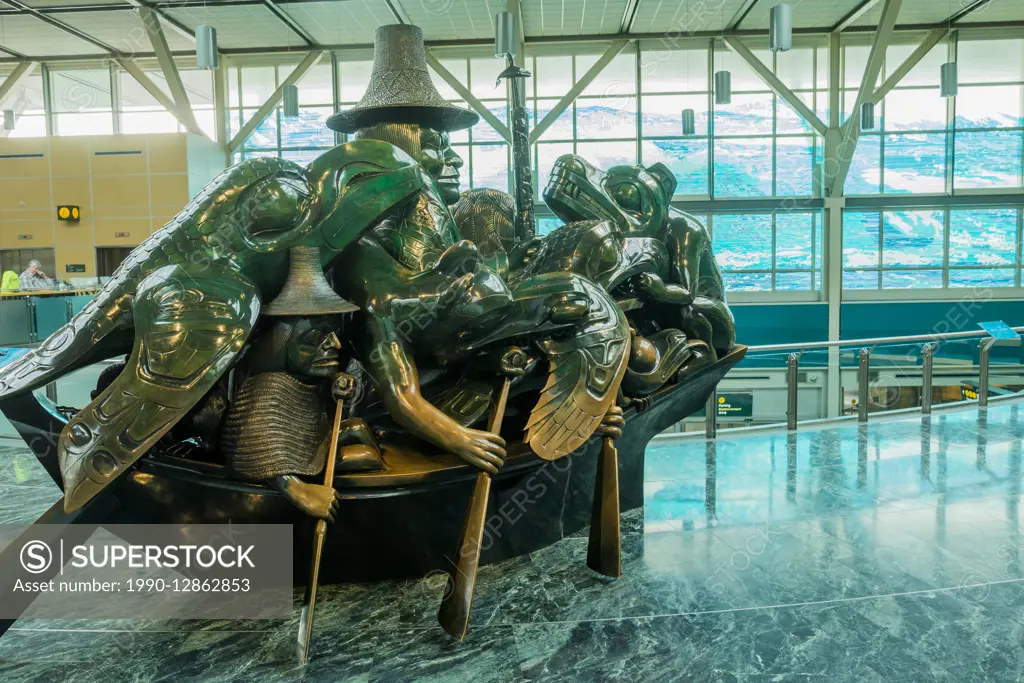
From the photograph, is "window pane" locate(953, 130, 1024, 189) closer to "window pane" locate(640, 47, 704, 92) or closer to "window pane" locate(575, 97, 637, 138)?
"window pane" locate(640, 47, 704, 92)

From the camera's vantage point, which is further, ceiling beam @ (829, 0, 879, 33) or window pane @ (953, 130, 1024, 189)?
window pane @ (953, 130, 1024, 189)

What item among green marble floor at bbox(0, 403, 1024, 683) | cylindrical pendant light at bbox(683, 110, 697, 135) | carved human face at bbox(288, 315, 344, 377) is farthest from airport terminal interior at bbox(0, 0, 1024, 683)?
cylindrical pendant light at bbox(683, 110, 697, 135)

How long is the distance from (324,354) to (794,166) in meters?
16.8

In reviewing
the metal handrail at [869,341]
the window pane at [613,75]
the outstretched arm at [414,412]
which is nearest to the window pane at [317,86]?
the window pane at [613,75]

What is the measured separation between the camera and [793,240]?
58.2 feet

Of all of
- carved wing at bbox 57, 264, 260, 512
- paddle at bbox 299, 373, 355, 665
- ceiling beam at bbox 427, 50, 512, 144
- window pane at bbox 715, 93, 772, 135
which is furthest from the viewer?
window pane at bbox 715, 93, 772, 135

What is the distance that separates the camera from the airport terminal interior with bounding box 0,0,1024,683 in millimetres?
2666

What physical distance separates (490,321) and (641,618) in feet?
3.73

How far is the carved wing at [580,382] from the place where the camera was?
2.83 meters

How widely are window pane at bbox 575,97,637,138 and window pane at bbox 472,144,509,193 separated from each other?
1.67 metres

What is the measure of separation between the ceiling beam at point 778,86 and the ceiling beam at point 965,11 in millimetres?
3139

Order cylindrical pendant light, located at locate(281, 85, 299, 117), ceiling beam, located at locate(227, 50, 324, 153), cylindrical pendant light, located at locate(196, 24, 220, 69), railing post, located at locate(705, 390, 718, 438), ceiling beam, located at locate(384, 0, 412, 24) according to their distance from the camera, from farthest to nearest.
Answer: ceiling beam, located at locate(227, 50, 324, 153), cylindrical pendant light, located at locate(281, 85, 299, 117), ceiling beam, located at locate(384, 0, 412, 24), cylindrical pendant light, located at locate(196, 24, 220, 69), railing post, located at locate(705, 390, 718, 438)

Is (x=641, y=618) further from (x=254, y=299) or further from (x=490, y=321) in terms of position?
(x=254, y=299)

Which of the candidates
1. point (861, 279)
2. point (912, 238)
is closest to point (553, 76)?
point (861, 279)
